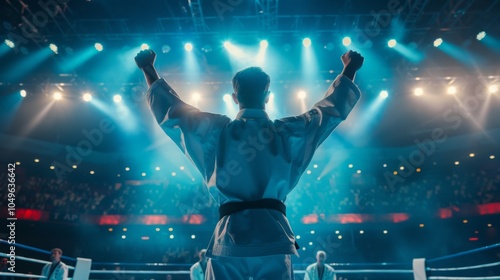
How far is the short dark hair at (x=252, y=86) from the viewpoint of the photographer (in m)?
1.28

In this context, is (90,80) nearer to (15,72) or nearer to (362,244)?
(15,72)

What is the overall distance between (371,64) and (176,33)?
483 cm

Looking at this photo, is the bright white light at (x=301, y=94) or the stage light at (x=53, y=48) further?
the bright white light at (x=301, y=94)

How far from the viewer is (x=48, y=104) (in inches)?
456

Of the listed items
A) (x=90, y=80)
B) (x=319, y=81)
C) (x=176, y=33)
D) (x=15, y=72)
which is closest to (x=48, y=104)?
(x=15, y=72)

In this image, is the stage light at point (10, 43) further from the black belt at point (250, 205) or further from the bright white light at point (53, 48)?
the black belt at point (250, 205)

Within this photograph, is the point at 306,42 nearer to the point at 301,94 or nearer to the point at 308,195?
the point at 301,94

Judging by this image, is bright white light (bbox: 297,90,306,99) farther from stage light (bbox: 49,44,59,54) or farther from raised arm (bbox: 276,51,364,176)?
raised arm (bbox: 276,51,364,176)

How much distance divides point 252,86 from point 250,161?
336 mm

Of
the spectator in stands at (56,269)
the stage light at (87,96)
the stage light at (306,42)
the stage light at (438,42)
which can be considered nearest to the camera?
the spectator in stands at (56,269)

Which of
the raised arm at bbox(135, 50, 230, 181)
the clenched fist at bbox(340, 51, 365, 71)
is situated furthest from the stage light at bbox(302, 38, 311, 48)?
the raised arm at bbox(135, 50, 230, 181)

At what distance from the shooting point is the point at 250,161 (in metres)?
1.11

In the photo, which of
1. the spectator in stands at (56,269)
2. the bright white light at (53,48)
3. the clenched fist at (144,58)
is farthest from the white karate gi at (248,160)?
the bright white light at (53,48)

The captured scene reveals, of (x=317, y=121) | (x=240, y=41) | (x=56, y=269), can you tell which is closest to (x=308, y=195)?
(x=240, y=41)
